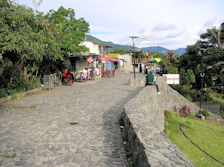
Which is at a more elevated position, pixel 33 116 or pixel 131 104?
pixel 131 104

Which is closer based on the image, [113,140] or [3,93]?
[113,140]

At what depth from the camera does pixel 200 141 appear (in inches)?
575

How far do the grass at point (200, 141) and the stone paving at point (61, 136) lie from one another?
5459 millimetres

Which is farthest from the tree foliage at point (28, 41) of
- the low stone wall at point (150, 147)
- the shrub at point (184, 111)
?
the shrub at point (184, 111)

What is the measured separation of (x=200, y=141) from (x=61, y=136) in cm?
1174

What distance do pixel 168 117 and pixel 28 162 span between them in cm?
1532

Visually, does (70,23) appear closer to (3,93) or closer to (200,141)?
(3,93)

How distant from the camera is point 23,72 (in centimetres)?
1441

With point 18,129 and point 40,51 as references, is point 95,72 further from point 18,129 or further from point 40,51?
point 18,129

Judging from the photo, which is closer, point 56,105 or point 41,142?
point 41,142

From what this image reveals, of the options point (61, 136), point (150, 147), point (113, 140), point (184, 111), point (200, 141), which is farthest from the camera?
point (184, 111)

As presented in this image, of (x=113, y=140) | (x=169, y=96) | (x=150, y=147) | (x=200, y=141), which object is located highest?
(x=150, y=147)

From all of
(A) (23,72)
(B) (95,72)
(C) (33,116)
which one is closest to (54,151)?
(C) (33,116)

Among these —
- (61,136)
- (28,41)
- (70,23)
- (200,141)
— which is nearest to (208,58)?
(200,141)
